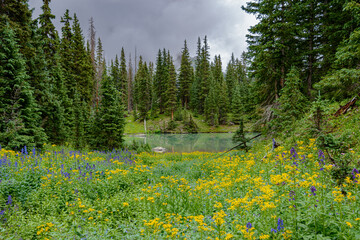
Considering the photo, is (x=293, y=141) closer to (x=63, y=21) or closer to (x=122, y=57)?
(x=63, y=21)

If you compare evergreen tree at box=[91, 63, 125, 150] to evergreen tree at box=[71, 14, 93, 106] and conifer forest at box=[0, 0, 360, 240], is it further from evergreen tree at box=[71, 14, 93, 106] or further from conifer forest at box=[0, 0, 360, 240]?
evergreen tree at box=[71, 14, 93, 106]

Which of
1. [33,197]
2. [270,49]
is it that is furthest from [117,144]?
[270,49]

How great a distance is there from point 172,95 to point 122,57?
25082mm

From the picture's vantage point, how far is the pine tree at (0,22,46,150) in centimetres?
979

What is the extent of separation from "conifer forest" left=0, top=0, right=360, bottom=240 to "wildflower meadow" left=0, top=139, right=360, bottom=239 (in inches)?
1.3

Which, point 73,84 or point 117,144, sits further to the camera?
point 73,84

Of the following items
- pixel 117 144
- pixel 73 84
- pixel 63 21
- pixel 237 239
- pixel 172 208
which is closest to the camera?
pixel 237 239

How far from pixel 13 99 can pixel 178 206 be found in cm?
1216

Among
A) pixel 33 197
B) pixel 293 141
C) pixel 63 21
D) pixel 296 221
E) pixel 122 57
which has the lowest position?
pixel 33 197

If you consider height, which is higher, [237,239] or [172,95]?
[172,95]

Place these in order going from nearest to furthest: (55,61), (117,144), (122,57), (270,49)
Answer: (270,49) → (117,144) → (55,61) → (122,57)

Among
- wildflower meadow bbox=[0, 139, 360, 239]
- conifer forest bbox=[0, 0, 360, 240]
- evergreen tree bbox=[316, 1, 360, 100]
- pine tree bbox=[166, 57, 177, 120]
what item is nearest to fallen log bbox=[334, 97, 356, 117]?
conifer forest bbox=[0, 0, 360, 240]

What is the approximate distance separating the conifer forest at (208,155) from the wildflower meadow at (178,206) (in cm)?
3

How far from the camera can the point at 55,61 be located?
61.5 ft
